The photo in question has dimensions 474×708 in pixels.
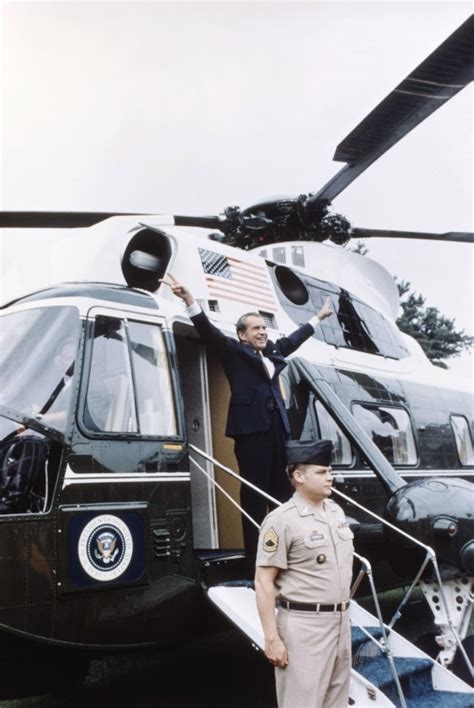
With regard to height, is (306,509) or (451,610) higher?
(306,509)

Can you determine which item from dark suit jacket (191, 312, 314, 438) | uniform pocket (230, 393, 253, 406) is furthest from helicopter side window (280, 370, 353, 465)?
uniform pocket (230, 393, 253, 406)

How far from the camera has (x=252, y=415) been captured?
463 cm

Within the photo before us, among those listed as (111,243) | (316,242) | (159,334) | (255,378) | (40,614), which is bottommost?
(40,614)

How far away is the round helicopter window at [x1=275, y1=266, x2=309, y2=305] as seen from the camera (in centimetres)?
704

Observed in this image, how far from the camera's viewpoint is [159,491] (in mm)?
4312

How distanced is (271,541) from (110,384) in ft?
5.69

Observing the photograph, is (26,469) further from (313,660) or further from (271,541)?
(313,660)

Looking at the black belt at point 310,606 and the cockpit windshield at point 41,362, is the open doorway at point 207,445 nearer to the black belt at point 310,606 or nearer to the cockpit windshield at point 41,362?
the cockpit windshield at point 41,362

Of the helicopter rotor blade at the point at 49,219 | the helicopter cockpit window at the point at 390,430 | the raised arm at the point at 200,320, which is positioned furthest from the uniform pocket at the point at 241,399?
the helicopter rotor blade at the point at 49,219

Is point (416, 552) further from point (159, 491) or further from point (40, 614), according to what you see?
point (40, 614)

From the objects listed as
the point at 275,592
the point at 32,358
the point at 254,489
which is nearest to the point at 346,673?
the point at 275,592

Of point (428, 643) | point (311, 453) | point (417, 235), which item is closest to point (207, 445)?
point (428, 643)

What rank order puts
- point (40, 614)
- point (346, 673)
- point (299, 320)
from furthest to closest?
1. point (299, 320)
2. point (40, 614)
3. point (346, 673)

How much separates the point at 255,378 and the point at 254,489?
77cm
